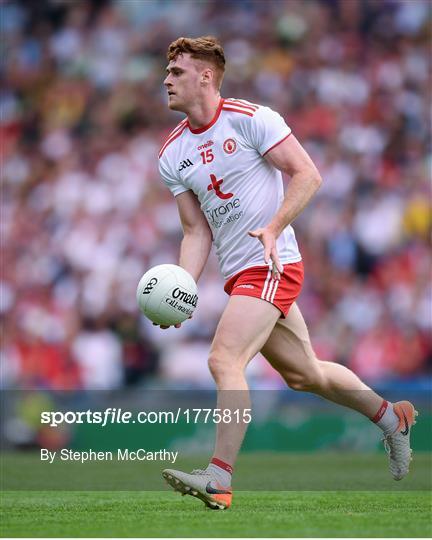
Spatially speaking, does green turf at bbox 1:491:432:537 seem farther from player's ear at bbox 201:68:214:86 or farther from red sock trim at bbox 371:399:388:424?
player's ear at bbox 201:68:214:86

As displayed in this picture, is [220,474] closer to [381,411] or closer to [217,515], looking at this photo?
[217,515]

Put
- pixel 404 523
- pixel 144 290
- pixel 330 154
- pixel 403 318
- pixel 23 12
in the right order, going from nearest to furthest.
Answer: pixel 404 523, pixel 144 290, pixel 403 318, pixel 330 154, pixel 23 12

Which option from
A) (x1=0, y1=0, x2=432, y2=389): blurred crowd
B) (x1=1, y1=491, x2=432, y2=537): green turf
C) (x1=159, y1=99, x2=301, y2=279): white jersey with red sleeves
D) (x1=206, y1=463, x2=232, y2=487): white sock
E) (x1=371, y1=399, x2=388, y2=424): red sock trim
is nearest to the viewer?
(x1=1, y1=491, x2=432, y2=537): green turf

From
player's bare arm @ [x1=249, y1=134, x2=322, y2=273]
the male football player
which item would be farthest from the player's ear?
player's bare arm @ [x1=249, y1=134, x2=322, y2=273]

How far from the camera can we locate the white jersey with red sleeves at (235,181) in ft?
21.9

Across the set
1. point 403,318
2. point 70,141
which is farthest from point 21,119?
point 403,318

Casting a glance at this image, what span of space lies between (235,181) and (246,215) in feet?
0.68

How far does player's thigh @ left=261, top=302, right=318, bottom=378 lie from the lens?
6.75 metres

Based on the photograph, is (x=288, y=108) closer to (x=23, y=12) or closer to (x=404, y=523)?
(x=23, y=12)

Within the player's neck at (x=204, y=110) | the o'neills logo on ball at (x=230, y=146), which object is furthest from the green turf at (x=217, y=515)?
the player's neck at (x=204, y=110)

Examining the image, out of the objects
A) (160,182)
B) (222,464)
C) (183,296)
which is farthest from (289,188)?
(160,182)

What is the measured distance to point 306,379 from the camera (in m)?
6.85

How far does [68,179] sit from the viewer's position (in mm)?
16297

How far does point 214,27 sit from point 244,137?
1132 cm
